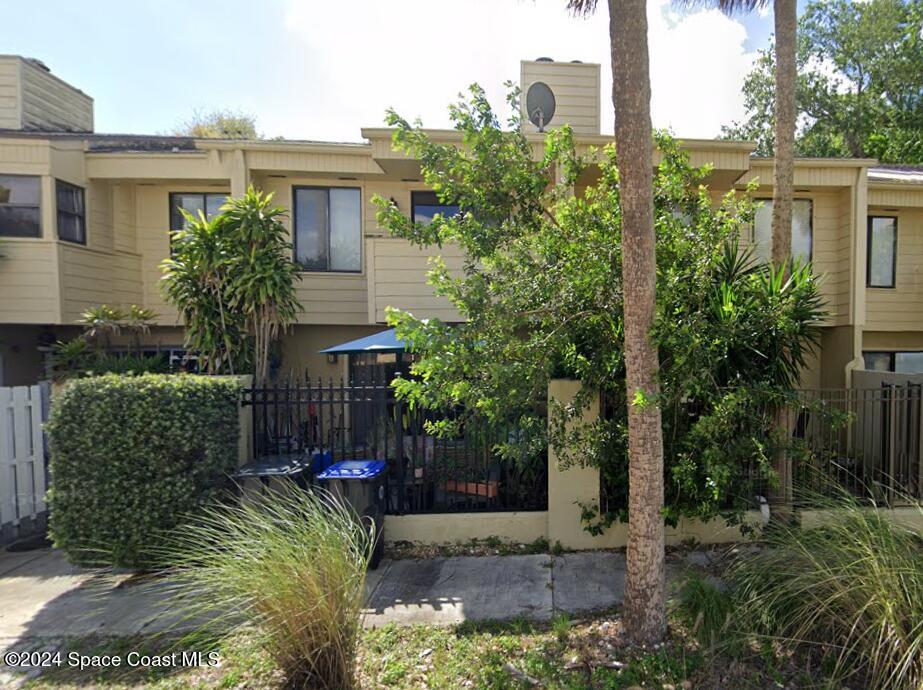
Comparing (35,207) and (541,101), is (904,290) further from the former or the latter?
(35,207)

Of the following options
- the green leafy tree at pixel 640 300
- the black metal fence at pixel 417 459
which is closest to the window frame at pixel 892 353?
the black metal fence at pixel 417 459

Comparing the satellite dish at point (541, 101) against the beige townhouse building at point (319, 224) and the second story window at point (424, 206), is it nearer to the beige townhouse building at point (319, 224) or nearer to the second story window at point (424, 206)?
the beige townhouse building at point (319, 224)

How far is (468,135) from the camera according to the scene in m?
4.66

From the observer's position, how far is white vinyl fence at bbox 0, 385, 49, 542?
19.6 ft

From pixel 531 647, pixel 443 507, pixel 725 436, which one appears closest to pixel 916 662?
pixel 725 436

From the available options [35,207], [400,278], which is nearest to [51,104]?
[35,207]

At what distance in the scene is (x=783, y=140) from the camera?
5637mm

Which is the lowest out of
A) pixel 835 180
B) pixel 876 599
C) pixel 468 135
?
pixel 876 599

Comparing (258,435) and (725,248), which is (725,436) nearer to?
(725,248)

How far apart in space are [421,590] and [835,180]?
1035 cm

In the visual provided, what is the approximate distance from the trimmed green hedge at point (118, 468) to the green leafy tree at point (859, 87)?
792 inches

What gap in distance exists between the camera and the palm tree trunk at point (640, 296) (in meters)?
3.65

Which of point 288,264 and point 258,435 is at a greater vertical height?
point 288,264

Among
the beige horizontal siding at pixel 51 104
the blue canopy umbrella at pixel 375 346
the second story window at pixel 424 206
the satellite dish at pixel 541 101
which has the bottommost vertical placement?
the blue canopy umbrella at pixel 375 346
